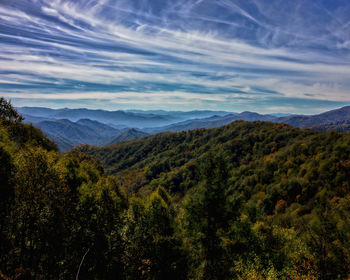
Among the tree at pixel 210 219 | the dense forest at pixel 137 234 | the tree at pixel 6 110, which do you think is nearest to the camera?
the dense forest at pixel 137 234

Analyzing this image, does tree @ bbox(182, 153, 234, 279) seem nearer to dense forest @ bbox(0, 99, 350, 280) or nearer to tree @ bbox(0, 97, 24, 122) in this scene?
dense forest @ bbox(0, 99, 350, 280)

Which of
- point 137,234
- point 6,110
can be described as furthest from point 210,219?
point 6,110

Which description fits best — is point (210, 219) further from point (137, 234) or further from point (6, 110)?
point (6, 110)

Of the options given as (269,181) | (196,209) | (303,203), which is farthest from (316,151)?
(196,209)

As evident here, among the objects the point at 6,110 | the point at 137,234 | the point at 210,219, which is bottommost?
the point at 137,234

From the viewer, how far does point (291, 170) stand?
90.2m

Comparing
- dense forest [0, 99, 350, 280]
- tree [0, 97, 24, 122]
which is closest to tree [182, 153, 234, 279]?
dense forest [0, 99, 350, 280]

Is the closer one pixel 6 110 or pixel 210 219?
pixel 210 219

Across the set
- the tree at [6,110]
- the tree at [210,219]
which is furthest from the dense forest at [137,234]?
the tree at [6,110]

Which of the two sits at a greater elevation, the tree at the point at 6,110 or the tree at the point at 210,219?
the tree at the point at 6,110

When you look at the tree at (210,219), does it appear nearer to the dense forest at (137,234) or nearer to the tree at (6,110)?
the dense forest at (137,234)

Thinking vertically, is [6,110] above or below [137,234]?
above

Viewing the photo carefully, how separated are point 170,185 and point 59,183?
122542 mm

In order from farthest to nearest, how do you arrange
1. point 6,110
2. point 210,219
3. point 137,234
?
point 6,110 < point 137,234 < point 210,219
